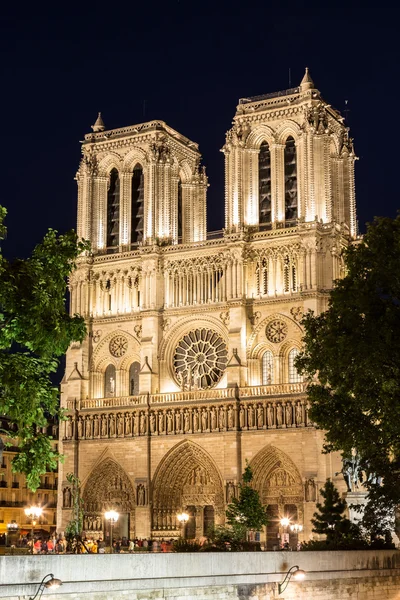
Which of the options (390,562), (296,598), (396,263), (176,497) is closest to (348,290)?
(396,263)

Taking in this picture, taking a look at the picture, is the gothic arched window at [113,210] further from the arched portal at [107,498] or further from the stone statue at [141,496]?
the stone statue at [141,496]

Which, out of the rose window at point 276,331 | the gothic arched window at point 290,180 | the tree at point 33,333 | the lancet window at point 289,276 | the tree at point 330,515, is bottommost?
the tree at point 330,515

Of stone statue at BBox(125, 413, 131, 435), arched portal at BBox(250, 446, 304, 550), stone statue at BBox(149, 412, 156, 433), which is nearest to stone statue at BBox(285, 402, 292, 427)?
arched portal at BBox(250, 446, 304, 550)

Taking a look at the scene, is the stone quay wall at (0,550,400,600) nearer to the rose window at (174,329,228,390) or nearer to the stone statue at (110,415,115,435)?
the rose window at (174,329,228,390)

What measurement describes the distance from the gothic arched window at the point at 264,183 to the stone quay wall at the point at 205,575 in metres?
26.6

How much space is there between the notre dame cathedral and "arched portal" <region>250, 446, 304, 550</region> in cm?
7

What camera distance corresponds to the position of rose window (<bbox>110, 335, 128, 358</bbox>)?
5803cm

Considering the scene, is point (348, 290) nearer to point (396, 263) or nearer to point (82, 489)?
point (396, 263)

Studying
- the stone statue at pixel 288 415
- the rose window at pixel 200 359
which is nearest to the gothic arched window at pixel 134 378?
the rose window at pixel 200 359

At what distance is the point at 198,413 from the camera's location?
53906mm

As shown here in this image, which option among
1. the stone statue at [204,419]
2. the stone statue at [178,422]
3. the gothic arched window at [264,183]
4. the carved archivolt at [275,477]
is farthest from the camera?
the gothic arched window at [264,183]

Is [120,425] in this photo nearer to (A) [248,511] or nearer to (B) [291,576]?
(A) [248,511]

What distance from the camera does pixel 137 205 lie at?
61.1 m

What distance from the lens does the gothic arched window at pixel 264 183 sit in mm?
56625
